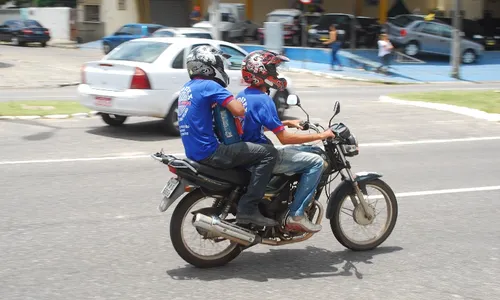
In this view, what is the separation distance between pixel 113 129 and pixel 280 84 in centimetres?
774

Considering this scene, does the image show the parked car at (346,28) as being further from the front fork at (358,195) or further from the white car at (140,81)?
the front fork at (358,195)

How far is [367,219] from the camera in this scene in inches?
240

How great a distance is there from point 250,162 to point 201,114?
53 centimetres

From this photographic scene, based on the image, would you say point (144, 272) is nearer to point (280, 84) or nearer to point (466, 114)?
point (280, 84)

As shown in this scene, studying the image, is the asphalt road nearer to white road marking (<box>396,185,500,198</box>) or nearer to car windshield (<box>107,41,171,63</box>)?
white road marking (<box>396,185,500,198</box>)

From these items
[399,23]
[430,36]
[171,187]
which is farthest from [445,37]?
[171,187]

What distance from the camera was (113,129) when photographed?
42.2ft

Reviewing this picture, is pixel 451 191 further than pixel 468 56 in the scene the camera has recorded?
No

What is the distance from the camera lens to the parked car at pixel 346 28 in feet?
108

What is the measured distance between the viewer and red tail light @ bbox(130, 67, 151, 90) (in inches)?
468

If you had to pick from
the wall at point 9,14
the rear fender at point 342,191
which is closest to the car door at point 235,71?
the rear fender at point 342,191

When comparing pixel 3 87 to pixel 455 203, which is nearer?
pixel 455 203

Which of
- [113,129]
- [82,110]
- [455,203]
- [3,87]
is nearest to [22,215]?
[455,203]

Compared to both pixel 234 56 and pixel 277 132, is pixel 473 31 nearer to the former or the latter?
pixel 234 56
